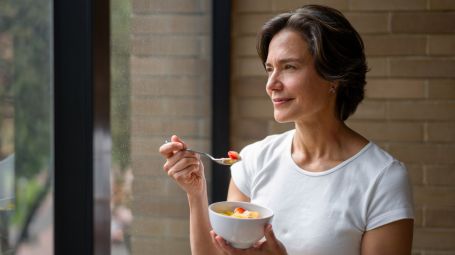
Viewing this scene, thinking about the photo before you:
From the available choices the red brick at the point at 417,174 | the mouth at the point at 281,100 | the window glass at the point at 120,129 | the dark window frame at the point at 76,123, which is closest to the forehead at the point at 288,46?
the mouth at the point at 281,100

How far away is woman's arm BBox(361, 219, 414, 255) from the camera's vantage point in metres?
1.31

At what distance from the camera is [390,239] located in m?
1.31

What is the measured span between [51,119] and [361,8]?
1.76 m

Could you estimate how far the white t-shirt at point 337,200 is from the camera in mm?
1326

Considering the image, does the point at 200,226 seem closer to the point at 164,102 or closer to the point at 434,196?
the point at 164,102

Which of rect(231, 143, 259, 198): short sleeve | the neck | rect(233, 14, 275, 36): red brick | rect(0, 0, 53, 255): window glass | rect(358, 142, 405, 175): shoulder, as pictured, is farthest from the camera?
rect(233, 14, 275, 36): red brick

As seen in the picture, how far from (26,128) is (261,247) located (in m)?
0.60

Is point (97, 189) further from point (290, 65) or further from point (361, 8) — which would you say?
point (361, 8)

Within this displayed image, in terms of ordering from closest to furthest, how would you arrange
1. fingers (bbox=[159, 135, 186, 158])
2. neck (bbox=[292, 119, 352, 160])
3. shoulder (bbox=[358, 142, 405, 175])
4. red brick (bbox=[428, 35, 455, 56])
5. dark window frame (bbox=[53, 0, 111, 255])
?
dark window frame (bbox=[53, 0, 111, 255]) → fingers (bbox=[159, 135, 186, 158]) → shoulder (bbox=[358, 142, 405, 175]) → neck (bbox=[292, 119, 352, 160]) → red brick (bbox=[428, 35, 455, 56])

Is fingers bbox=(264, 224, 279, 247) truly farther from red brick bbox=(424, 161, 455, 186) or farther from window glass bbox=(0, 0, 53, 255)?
red brick bbox=(424, 161, 455, 186)

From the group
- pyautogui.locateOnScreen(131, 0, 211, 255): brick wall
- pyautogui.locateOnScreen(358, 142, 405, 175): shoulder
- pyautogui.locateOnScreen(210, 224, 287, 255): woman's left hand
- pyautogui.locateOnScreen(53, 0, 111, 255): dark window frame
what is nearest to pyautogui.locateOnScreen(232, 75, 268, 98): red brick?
pyautogui.locateOnScreen(131, 0, 211, 255): brick wall

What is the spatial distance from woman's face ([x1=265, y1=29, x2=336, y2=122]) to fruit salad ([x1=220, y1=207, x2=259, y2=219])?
260mm

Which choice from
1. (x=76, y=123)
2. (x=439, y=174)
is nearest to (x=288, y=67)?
(x=76, y=123)

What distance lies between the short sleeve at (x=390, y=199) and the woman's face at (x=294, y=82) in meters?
0.24
